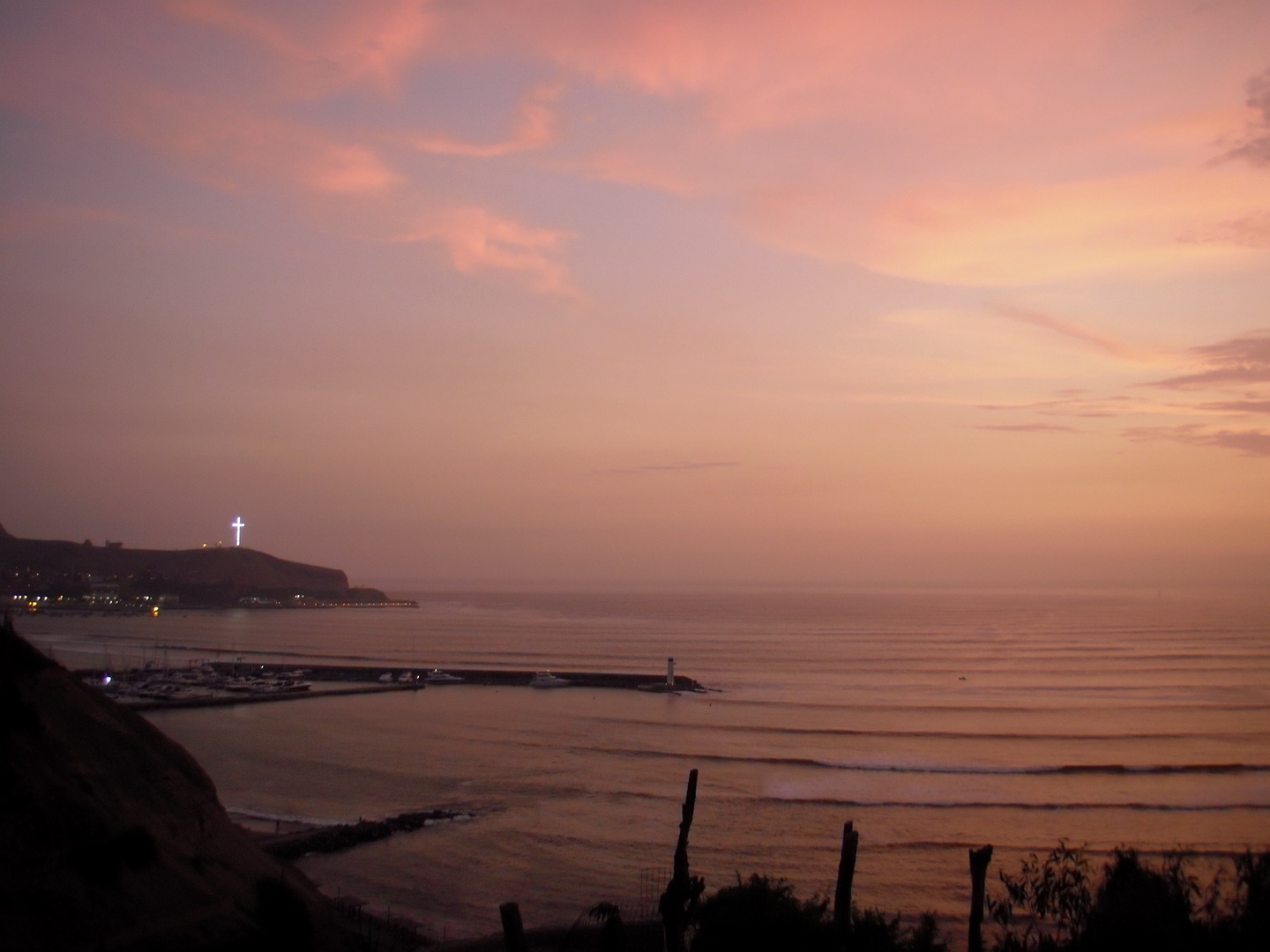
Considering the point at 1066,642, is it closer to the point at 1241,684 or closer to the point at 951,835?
the point at 1241,684

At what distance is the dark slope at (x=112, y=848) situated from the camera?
8250 millimetres

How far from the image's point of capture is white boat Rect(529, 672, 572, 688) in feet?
170

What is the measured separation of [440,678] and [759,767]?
2902cm

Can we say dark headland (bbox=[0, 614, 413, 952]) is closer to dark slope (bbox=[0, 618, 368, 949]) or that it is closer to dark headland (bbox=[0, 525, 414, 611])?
dark slope (bbox=[0, 618, 368, 949])

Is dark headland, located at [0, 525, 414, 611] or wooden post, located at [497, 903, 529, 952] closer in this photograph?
wooden post, located at [497, 903, 529, 952]

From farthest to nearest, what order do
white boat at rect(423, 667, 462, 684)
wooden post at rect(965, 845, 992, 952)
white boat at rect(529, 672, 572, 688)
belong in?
white boat at rect(423, 667, 462, 684), white boat at rect(529, 672, 572, 688), wooden post at rect(965, 845, 992, 952)

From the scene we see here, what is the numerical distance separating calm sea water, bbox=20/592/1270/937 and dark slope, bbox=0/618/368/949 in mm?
5375

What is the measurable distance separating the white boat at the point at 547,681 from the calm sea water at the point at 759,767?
1.35 meters

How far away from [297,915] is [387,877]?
8729 mm

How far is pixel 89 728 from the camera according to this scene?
10953mm

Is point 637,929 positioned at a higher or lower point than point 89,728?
lower

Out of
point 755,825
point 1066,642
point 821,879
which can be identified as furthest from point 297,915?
point 1066,642

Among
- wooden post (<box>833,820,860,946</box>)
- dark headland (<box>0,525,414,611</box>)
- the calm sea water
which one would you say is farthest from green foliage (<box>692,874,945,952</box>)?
dark headland (<box>0,525,414,611</box>)

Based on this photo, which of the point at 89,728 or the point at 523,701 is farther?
the point at 523,701
